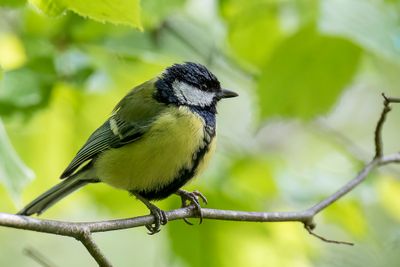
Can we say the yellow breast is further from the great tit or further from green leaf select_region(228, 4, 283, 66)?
green leaf select_region(228, 4, 283, 66)

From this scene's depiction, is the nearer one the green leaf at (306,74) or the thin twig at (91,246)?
the thin twig at (91,246)

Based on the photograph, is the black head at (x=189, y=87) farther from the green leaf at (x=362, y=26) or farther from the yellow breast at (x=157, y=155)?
the green leaf at (x=362, y=26)

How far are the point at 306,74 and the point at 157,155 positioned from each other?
69 cm

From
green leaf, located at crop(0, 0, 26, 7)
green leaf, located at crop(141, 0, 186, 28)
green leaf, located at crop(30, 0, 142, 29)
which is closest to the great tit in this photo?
green leaf, located at crop(141, 0, 186, 28)

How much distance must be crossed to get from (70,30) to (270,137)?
302cm

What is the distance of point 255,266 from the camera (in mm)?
2316

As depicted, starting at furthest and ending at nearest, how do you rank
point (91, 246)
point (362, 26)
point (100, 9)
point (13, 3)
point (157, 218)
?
point (362, 26) → point (157, 218) → point (91, 246) → point (13, 3) → point (100, 9)

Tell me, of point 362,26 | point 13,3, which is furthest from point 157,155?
point 13,3

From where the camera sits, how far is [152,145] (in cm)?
218

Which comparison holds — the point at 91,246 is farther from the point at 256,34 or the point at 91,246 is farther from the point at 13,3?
the point at 256,34

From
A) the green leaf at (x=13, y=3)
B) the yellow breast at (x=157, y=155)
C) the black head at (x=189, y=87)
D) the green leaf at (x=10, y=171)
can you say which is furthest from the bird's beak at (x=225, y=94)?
the green leaf at (x=13, y=3)

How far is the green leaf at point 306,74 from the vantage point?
7.58 feet

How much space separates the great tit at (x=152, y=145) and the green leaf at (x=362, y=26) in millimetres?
574

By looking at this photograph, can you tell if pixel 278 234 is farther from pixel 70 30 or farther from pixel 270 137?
pixel 270 137
